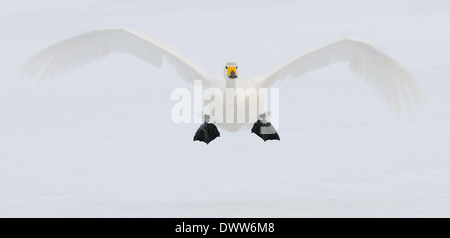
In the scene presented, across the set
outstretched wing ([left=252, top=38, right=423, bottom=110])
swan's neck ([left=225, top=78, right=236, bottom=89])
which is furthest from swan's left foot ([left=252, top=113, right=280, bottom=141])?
swan's neck ([left=225, top=78, right=236, bottom=89])

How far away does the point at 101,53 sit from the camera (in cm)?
1384

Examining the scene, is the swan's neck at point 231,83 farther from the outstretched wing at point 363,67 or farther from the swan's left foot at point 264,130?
the swan's left foot at point 264,130

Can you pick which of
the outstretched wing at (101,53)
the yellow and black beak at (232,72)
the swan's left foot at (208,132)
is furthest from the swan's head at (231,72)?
the swan's left foot at (208,132)

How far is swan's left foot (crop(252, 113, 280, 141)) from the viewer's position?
45.8 ft

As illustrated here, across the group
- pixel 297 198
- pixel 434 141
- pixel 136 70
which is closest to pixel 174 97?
pixel 136 70

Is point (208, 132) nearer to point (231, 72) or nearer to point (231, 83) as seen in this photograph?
point (231, 83)

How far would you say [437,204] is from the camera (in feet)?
38.0

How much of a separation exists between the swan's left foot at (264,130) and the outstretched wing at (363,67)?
643 millimetres

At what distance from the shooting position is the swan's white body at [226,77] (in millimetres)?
13344

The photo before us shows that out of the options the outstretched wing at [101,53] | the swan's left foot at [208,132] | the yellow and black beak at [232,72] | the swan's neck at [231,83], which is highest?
the outstretched wing at [101,53]

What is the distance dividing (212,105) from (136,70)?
8067mm

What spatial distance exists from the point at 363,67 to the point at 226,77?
1745mm

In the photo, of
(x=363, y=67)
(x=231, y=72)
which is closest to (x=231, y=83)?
(x=231, y=72)

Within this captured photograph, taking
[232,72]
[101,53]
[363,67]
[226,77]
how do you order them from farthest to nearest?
1. [101,53]
2. [363,67]
3. [226,77]
4. [232,72]
